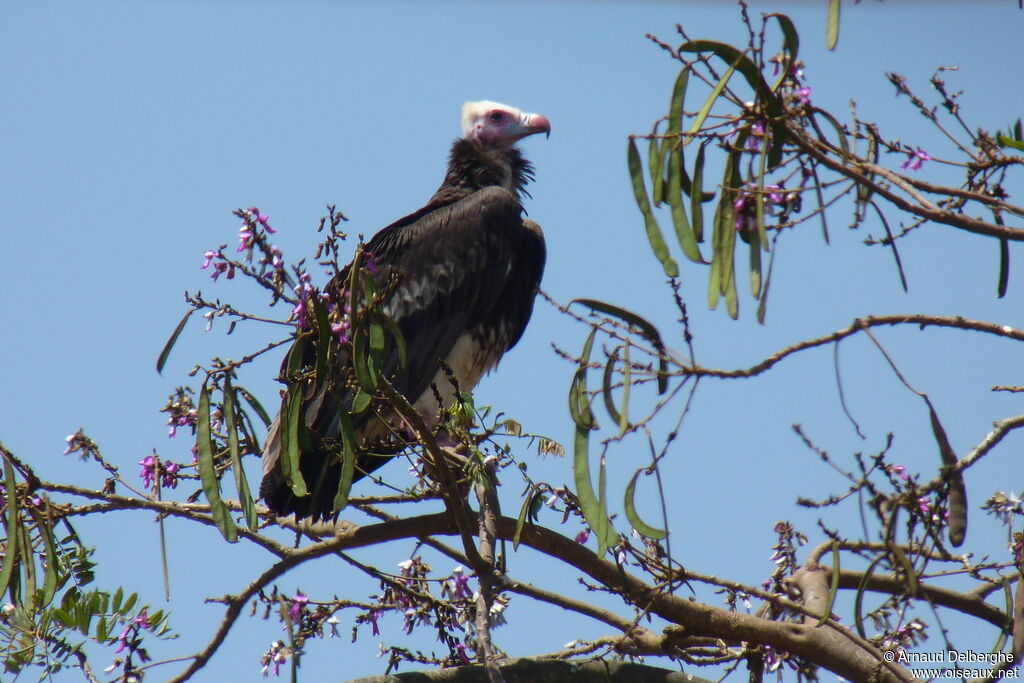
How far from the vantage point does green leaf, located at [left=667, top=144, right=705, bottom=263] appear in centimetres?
283

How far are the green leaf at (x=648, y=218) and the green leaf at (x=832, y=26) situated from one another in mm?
584

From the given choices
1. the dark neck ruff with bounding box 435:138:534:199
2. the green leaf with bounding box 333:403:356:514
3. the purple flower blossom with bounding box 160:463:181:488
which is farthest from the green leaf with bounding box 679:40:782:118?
the dark neck ruff with bounding box 435:138:534:199

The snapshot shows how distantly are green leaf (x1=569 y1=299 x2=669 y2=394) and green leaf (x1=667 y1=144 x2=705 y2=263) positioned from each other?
0.20 meters

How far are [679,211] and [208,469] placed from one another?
153 cm

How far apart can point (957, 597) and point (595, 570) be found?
143cm

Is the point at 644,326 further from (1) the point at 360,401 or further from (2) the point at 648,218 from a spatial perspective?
(1) the point at 360,401

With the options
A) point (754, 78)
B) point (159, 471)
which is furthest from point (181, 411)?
point (754, 78)

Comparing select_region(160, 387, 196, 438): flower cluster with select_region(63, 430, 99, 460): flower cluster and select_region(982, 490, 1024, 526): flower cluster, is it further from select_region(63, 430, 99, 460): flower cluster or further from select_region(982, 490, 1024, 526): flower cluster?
select_region(982, 490, 1024, 526): flower cluster

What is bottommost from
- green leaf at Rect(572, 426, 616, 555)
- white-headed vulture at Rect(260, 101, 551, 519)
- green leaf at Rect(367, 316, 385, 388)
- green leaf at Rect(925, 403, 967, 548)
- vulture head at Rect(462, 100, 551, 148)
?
green leaf at Rect(925, 403, 967, 548)

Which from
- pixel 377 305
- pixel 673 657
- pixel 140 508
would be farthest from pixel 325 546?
pixel 377 305

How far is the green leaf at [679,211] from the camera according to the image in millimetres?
2826

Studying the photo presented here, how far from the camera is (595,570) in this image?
4316mm

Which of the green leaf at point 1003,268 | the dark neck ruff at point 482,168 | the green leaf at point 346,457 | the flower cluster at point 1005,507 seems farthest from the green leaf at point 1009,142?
the dark neck ruff at point 482,168

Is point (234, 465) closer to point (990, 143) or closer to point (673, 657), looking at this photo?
point (673, 657)
